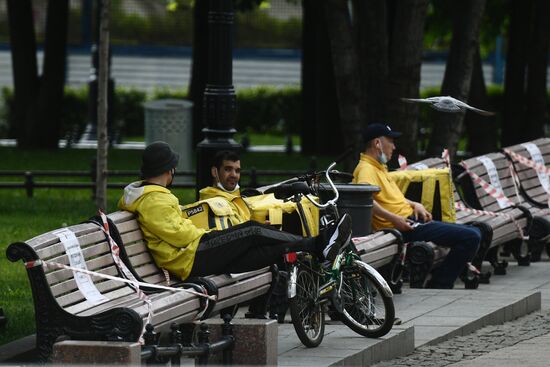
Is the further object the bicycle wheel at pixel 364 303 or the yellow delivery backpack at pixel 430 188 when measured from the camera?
the yellow delivery backpack at pixel 430 188

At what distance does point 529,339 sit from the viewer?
11023mm

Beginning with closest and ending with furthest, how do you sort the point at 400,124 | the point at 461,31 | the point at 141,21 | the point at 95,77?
the point at 400,124, the point at 461,31, the point at 95,77, the point at 141,21

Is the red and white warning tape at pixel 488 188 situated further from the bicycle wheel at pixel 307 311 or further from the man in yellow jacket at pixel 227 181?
the bicycle wheel at pixel 307 311

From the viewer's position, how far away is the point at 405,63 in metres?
16.5

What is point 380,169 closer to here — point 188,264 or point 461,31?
point 188,264

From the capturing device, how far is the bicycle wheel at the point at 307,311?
9.75m

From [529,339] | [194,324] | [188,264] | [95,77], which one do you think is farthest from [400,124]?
[95,77]

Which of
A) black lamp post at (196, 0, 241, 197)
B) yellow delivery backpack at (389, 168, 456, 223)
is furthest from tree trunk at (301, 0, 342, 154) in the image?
black lamp post at (196, 0, 241, 197)

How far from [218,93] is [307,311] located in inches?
119

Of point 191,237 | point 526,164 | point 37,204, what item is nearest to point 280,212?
point 191,237

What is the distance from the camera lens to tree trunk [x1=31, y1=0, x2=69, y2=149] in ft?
112

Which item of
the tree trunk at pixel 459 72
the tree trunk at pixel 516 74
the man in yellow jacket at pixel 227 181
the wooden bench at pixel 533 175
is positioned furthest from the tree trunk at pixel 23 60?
the man in yellow jacket at pixel 227 181

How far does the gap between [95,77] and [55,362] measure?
32.1 m

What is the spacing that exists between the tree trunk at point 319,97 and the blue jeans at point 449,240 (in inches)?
727
